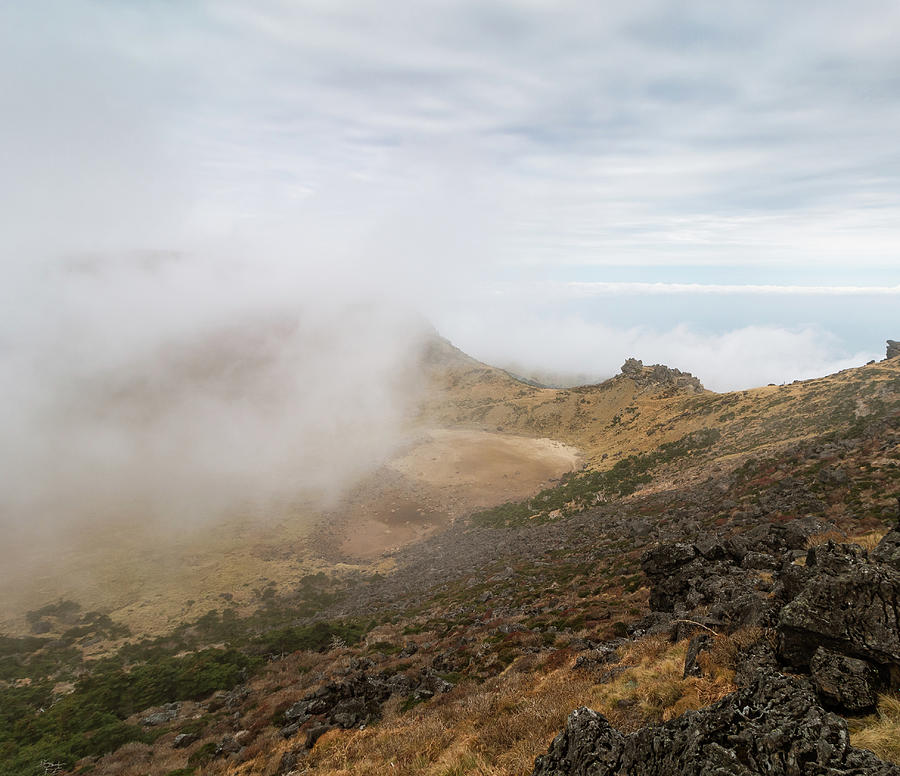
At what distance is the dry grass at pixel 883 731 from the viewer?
5.90m

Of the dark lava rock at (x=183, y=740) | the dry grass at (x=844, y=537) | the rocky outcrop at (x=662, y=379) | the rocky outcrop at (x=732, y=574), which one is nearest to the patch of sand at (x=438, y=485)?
the rocky outcrop at (x=662, y=379)

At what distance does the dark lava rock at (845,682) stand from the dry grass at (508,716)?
207 cm

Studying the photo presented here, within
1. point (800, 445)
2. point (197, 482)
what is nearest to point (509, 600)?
point (800, 445)

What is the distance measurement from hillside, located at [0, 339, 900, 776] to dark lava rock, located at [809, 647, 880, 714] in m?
0.06

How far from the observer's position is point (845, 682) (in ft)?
23.6

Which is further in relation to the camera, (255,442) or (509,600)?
(255,442)

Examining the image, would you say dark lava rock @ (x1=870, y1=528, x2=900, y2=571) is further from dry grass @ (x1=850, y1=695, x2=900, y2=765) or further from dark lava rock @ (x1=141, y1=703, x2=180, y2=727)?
dark lava rock @ (x1=141, y1=703, x2=180, y2=727)

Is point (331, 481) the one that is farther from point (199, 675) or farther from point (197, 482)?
point (199, 675)

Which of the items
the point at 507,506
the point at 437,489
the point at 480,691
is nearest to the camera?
the point at 480,691

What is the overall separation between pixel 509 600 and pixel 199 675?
18278 mm

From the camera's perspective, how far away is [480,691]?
14.0 meters

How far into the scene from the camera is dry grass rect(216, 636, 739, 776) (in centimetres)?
909

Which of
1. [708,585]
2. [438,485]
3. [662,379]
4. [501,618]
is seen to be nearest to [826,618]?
[708,585]

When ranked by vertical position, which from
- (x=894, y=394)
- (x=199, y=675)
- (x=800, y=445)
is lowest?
(x=199, y=675)
